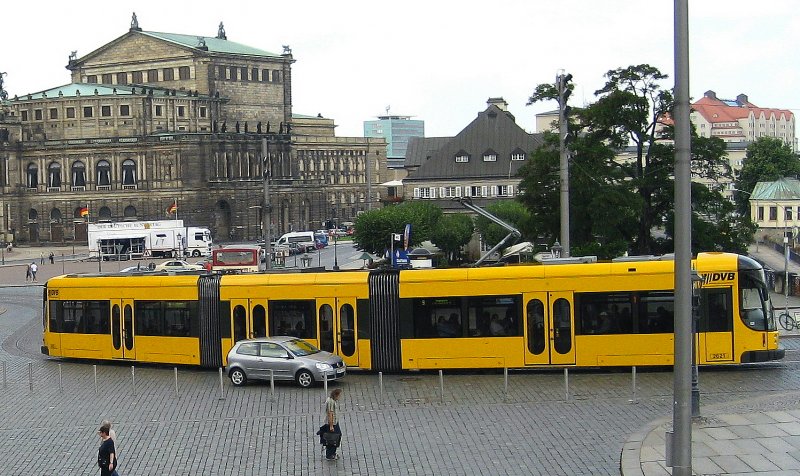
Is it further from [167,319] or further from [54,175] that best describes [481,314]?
[54,175]

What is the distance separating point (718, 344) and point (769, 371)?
1649 millimetres

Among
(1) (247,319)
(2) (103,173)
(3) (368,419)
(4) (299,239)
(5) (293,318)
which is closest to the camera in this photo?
(3) (368,419)

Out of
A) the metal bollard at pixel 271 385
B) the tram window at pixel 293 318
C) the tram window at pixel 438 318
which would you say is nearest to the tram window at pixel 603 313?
the tram window at pixel 438 318

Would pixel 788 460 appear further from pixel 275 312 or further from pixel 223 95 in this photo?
Answer: pixel 223 95

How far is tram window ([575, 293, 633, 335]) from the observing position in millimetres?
28922

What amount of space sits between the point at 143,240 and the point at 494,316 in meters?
84.6

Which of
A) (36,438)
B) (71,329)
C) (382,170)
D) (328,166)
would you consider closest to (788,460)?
(36,438)

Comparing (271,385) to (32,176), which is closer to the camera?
(271,385)

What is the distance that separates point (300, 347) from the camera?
2934cm

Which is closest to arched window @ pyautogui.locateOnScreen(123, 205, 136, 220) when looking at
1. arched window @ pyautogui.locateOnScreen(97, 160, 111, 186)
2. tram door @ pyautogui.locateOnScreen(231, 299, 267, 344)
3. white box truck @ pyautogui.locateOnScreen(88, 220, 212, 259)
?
arched window @ pyautogui.locateOnScreen(97, 160, 111, 186)

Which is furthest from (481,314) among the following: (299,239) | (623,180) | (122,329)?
(299,239)

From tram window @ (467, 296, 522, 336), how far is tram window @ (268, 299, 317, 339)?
14.1 ft

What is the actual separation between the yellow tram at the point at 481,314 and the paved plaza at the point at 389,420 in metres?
0.62

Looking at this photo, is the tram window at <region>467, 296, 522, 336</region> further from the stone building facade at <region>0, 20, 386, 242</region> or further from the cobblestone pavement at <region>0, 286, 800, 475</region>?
the stone building facade at <region>0, 20, 386, 242</region>
